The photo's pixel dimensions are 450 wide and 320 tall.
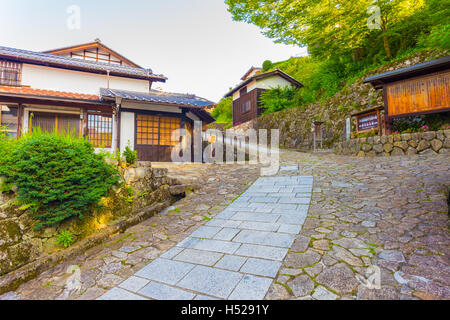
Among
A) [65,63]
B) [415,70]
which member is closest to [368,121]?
[415,70]

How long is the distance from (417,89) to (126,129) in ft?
43.2

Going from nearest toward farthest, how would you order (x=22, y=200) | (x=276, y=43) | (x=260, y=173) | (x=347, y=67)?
1. (x=22, y=200)
2. (x=260, y=173)
3. (x=276, y=43)
4. (x=347, y=67)

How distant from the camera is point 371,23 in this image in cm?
1244

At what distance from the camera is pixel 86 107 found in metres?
10.8

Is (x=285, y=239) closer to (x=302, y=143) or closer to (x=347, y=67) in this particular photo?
(x=302, y=143)

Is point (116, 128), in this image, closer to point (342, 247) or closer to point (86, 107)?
point (86, 107)

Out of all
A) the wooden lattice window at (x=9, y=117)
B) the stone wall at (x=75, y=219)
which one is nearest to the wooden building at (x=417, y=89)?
the stone wall at (x=75, y=219)

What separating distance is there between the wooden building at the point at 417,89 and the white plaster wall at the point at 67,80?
1419 centimetres

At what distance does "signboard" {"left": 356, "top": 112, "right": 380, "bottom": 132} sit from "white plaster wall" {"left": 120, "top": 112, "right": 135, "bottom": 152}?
462 inches

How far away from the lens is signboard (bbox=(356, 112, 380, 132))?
959 cm

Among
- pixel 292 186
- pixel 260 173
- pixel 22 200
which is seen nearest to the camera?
pixel 22 200
